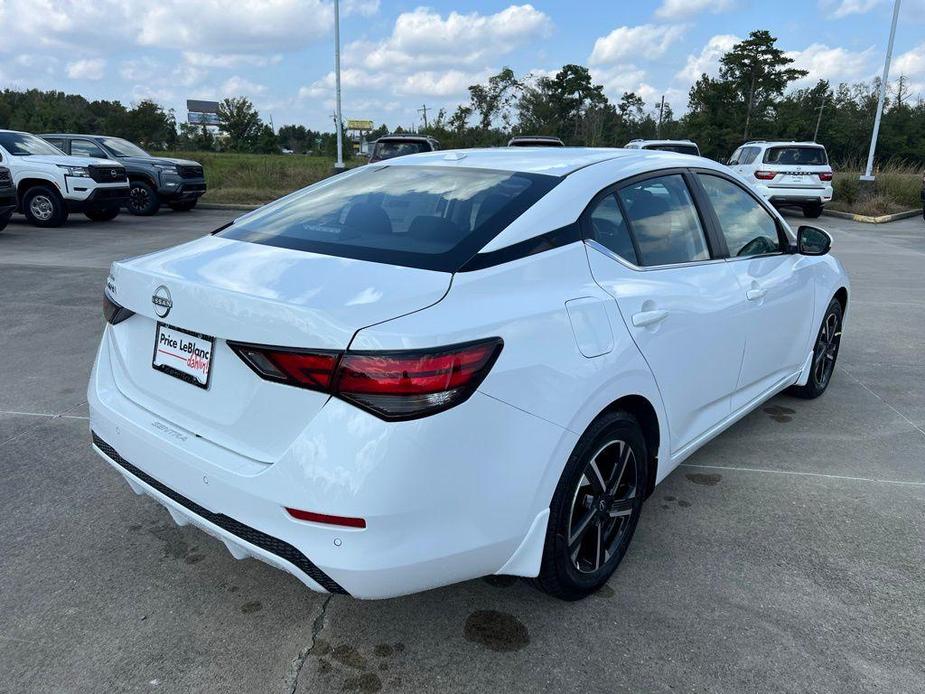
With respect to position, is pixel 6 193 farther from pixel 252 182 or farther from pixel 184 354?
pixel 184 354

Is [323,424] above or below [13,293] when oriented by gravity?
above

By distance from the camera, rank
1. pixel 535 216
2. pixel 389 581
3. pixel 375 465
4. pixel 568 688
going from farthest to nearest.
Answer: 1. pixel 535 216
2. pixel 568 688
3. pixel 389 581
4. pixel 375 465

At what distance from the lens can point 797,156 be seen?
17.1m

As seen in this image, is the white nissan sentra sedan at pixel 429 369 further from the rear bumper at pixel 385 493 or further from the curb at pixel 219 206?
the curb at pixel 219 206

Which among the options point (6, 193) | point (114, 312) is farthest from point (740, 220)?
point (6, 193)

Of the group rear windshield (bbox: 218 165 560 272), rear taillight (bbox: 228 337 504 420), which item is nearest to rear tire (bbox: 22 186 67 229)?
rear windshield (bbox: 218 165 560 272)

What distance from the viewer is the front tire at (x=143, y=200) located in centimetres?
1600

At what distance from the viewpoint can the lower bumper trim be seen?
2.01m

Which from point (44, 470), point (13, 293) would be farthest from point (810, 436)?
point (13, 293)

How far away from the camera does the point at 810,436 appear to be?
422 cm

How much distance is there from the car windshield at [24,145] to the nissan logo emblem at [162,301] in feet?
45.0

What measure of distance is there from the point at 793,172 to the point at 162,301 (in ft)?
57.4

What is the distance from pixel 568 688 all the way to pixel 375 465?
1.01 meters

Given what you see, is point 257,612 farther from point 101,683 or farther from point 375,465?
point 375,465
